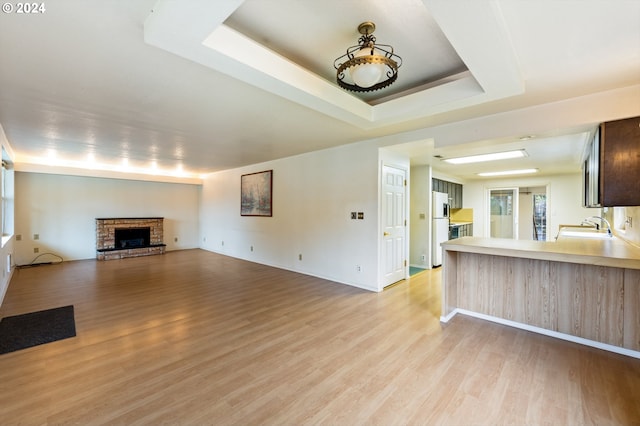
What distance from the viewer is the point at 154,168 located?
7.45 metres

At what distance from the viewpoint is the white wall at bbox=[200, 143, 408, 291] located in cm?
438

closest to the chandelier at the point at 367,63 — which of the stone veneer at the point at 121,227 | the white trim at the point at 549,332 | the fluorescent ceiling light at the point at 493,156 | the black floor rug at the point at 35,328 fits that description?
the white trim at the point at 549,332

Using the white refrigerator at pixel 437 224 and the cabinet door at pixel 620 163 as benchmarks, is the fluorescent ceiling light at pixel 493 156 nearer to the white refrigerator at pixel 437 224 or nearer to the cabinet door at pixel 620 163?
the white refrigerator at pixel 437 224

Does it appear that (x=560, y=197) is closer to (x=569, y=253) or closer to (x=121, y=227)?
(x=569, y=253)

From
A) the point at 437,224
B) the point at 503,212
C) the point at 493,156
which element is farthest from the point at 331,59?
the point at 503,212

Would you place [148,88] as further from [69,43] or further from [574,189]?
[574,189]

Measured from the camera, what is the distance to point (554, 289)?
9.38 feet

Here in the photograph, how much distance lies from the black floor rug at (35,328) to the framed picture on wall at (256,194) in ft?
12.1

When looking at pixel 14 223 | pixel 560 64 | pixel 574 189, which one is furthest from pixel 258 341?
pixel 574 189

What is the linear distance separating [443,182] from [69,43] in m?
7.13

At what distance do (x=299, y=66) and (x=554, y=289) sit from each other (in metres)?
3.33

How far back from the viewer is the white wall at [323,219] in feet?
14.4

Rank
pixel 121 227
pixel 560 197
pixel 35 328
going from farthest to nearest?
pixel 121 227, pixel 560 197, pixel 35 328

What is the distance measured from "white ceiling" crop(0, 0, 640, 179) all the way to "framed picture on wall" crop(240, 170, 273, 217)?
228 cm
